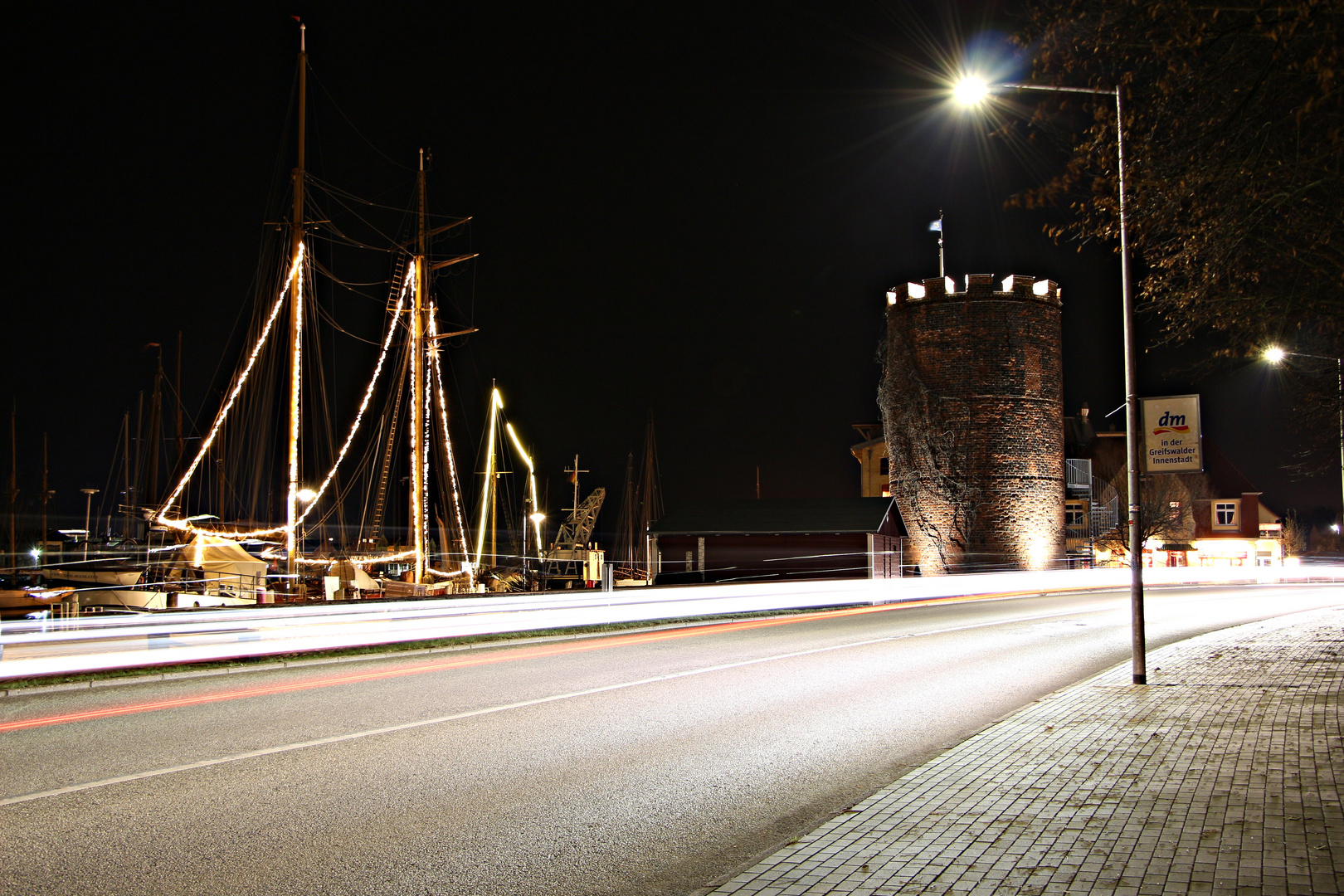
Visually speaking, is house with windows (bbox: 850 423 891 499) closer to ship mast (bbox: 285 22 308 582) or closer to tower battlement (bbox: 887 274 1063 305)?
tower battlement (bbox: 887 274 1063 305)

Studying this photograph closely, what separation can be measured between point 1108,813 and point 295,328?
998 inches

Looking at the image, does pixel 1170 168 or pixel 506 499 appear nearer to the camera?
pixel 1170 168

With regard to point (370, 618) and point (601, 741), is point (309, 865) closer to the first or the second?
point (601, 741)

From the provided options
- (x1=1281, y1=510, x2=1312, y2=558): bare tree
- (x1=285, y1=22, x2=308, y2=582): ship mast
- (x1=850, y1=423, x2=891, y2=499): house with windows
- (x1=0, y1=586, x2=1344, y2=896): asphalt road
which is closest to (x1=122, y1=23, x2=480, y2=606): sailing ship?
(x1=285, y1=22, x2=308, y2=582): ship mast

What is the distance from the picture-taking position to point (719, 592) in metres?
26.2

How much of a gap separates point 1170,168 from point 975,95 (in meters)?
2.92

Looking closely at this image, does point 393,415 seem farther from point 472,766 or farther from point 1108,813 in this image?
point 1108,813

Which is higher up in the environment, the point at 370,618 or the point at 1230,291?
the point at 1230,291

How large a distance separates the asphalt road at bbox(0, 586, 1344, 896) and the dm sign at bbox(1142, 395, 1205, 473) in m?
3.12

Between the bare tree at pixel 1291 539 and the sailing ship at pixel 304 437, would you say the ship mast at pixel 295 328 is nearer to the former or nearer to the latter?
the sailing ship at pixel 304 437

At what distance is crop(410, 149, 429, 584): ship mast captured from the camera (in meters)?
31.1

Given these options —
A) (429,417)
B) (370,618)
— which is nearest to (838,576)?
(429,417)

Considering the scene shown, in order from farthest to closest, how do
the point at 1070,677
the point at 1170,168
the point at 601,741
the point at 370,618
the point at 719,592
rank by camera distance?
1. the point at 719,592
2. the point at 370,618
3. the point at 1070,677
4. the point at 1170,168
5. the point at 601,741

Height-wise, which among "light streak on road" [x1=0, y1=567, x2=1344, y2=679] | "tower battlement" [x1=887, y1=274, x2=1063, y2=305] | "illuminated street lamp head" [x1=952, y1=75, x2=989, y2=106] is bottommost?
"light streak on road" [x1=0, y1=567, x2=1344, y2=679]
